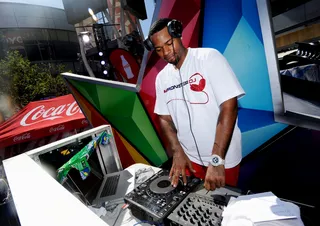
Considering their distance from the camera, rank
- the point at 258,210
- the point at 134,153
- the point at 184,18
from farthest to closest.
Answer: the point at 134,153 → the point at 184,18 → the point at 258,210

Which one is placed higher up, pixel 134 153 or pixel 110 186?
pixel 110 186

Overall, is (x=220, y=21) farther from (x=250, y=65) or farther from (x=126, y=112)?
(x=126, y=112)

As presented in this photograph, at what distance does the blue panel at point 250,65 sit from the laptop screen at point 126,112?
145cm

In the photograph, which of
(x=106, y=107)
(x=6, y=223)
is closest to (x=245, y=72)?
(x=106, y=107)

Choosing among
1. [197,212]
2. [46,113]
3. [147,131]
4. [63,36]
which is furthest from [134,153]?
[63,36]

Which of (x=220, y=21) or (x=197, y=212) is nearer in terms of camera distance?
(x=197, y=212)

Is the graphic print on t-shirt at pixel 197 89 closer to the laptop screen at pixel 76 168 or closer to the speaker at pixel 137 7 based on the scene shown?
the laptop screen at pixel 76 168

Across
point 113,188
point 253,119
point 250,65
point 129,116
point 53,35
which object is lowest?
point 113,188

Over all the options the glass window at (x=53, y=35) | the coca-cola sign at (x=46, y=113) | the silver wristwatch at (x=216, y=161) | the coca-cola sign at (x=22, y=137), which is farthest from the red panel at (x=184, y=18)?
the glass window at (x=53, y=35)

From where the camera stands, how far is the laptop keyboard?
58.2 inches

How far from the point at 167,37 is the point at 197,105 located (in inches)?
25.6

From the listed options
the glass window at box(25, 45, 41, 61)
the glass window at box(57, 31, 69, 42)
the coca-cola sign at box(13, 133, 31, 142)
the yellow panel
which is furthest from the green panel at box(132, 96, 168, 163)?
the glass window at box(57, 31, 69, 42)

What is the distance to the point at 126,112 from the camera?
9.95 feet

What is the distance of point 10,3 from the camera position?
24406 millimetres
